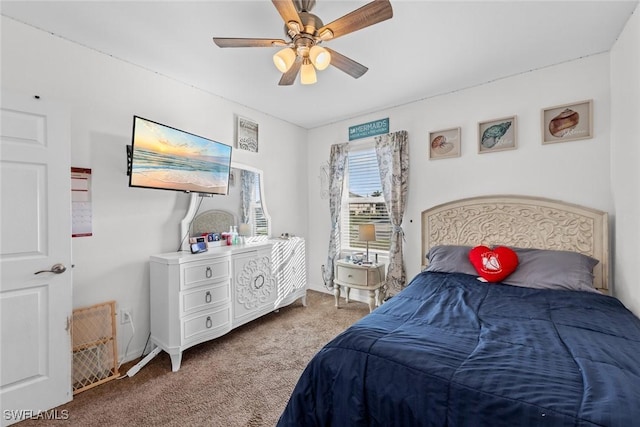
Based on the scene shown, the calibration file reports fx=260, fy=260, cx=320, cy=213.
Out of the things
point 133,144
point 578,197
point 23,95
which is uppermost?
point 23,95

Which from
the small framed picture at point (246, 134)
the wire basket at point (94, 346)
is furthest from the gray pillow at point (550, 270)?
the wire basket at point (94, 346)

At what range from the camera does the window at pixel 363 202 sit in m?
3.64

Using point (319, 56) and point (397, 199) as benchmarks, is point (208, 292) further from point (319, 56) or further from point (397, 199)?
point (397, 199)

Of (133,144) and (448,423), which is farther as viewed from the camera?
(133,144)

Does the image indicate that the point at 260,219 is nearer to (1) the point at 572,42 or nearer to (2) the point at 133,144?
(2) the point at 133,144

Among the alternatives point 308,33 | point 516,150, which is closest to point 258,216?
point 308,33

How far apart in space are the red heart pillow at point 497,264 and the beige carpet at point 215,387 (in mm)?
1594

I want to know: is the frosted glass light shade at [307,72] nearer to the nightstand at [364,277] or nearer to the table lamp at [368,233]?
the table lamp at [368,233]

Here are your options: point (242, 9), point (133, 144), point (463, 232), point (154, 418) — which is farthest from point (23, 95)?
point (463, 232)

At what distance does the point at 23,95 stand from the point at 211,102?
156cm

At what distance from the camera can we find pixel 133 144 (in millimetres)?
2107

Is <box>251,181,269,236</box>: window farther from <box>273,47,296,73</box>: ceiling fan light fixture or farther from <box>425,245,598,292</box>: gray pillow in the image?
<box>425,245,598,292</box>: gray pillow

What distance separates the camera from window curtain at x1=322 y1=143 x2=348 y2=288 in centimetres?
388

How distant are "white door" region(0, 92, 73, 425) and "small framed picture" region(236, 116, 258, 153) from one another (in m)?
1.67
